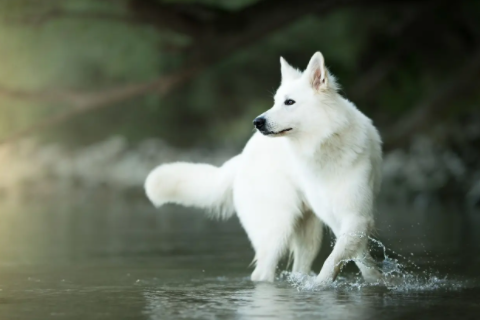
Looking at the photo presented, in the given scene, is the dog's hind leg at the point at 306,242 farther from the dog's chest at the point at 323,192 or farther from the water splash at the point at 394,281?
the dog's chest at the point at 323,192

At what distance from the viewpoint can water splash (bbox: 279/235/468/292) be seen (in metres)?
5.35

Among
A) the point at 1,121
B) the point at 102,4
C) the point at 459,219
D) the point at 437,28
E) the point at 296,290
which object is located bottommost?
the point at 296,290

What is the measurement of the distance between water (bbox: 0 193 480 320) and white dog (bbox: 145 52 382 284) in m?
0.28

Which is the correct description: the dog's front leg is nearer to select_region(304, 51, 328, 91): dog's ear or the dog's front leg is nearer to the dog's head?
the dog's head

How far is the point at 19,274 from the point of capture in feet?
21.2

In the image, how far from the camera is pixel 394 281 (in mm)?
5688

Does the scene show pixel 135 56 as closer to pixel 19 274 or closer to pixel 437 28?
pixel 437 28

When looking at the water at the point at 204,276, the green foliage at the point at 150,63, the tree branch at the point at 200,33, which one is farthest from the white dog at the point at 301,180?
the green foliage at the point at 150,63

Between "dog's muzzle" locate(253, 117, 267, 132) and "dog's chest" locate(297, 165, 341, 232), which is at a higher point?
"dog's muzzle" locate(253, 117, 267, 132)

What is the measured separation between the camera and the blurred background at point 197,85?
55.7ft

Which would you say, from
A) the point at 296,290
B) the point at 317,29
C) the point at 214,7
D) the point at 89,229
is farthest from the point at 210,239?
the point at 317,29

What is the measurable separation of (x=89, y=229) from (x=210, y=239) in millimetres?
2215

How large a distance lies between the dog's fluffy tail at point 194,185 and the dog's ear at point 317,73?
40.1 inches

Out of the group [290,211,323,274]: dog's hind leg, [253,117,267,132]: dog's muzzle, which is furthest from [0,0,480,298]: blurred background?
[253,117,267,132]: dog's muzzle
